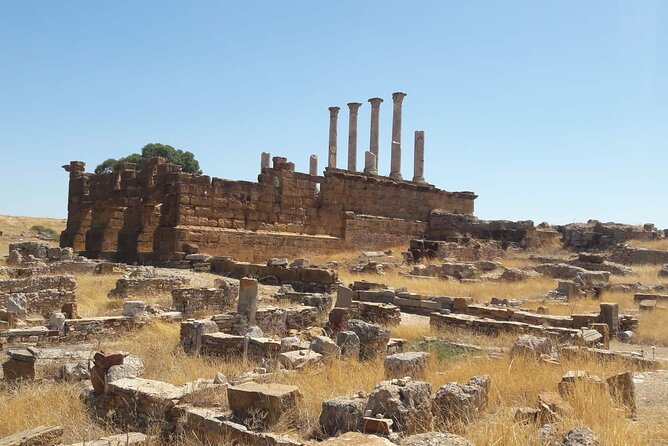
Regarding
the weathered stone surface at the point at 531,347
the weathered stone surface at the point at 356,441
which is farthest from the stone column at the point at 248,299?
the weathered stone surface at the point at 356,441

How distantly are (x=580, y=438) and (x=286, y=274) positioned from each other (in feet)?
45.1

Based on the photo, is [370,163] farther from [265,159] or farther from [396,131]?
[265,159]

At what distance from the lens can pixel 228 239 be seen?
2216cm

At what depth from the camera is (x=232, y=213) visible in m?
22.8

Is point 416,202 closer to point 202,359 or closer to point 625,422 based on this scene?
point 202,359

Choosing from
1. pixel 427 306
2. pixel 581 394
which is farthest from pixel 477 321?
pixel 581 394

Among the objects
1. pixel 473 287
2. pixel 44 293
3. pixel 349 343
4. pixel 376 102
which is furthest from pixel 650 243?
pixel 44 293

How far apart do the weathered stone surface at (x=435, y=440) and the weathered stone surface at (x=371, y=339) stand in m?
4.11

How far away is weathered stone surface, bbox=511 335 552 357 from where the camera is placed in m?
7.84

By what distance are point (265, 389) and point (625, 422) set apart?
3027mm

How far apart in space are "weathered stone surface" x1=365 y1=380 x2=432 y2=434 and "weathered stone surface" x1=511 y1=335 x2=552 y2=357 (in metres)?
2.97

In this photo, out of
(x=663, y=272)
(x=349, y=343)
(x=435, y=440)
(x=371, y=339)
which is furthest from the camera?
(x=663, y=272)

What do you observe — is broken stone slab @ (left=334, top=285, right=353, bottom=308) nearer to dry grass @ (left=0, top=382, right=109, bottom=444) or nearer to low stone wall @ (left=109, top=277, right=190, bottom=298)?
low stone wall @ (left=109, top=277, right=190, bottom=298)

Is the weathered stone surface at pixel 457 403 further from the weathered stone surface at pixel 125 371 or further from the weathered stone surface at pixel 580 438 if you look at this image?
the weathered stone surface at pixel 125 371
